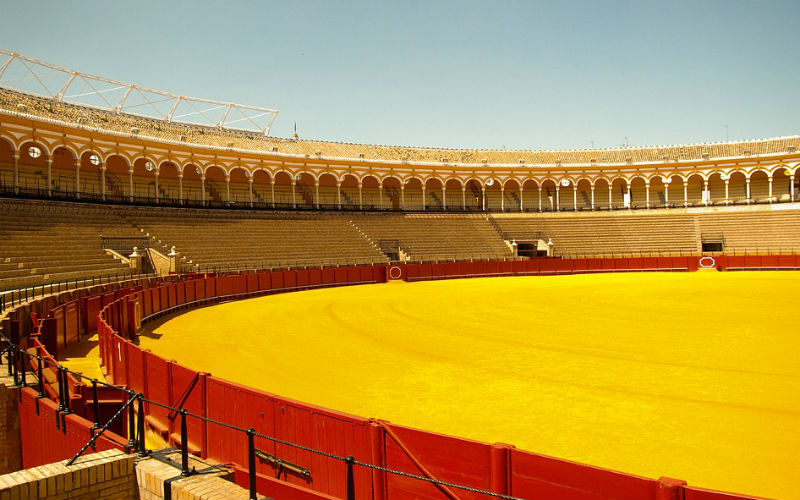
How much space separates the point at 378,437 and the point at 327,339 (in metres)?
8.93

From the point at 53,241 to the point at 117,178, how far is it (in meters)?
14.9

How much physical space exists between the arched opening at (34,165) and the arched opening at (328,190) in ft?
63.6

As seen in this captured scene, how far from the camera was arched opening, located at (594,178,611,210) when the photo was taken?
52.5m

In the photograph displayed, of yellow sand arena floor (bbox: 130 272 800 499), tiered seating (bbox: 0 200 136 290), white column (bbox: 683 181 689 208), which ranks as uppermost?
white column (bbox: 683 181 689 208)

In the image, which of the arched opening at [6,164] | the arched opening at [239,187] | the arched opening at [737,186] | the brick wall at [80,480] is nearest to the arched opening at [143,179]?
the arched opening at [239,187]

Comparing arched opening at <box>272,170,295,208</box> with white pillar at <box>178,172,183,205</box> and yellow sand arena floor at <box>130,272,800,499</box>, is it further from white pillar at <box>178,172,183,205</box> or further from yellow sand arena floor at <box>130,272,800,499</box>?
yellow sand arena floor at <box>130,272,800,499</box>

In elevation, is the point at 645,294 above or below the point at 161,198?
below

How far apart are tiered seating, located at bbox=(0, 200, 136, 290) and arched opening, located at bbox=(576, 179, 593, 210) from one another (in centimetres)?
4129

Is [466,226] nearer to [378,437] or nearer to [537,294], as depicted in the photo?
[537,294]

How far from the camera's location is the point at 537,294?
2270 centimetres

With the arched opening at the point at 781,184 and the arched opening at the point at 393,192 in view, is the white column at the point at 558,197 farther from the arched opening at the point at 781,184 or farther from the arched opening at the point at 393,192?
the arched opening at the point at 781,184

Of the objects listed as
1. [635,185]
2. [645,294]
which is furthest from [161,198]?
[635,185]

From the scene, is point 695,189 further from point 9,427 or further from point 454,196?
point 9,427

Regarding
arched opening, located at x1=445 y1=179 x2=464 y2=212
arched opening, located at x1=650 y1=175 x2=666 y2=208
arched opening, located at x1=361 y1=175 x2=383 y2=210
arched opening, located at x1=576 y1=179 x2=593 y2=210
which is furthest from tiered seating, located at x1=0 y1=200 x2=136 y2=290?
arched opening, located at x1=650 y1=175 x2=666 y2=208
